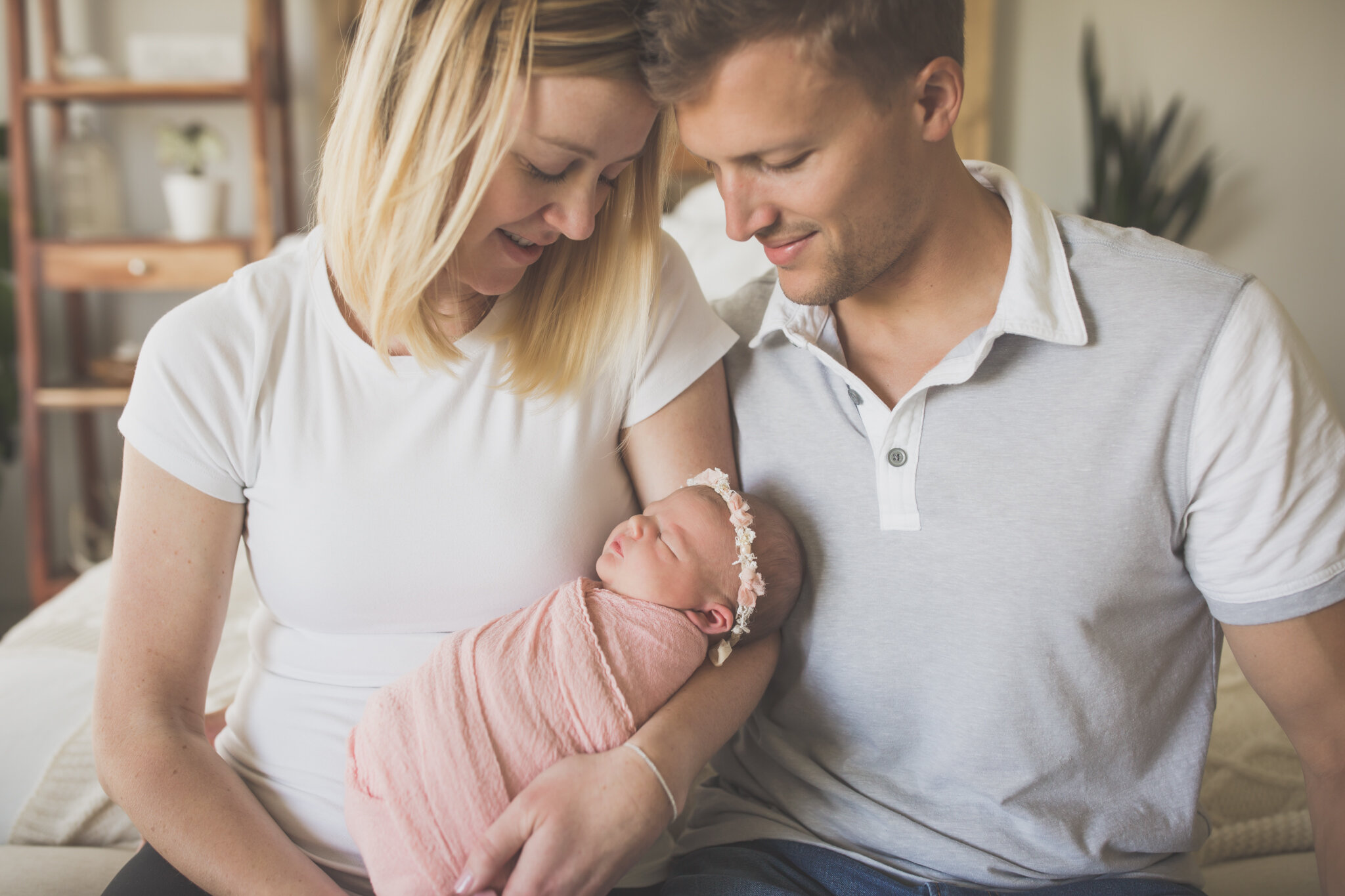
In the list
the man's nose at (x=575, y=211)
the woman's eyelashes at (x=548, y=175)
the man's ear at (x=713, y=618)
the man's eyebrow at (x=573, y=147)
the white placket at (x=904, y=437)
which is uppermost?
the man's eyebrow at (x=573, y=147)

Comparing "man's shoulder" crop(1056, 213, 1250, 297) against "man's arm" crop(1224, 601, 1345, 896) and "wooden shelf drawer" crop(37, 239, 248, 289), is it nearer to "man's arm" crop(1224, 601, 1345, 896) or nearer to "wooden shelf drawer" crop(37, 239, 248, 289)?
"man's arm" crop(1224, 601, 1345, 896)

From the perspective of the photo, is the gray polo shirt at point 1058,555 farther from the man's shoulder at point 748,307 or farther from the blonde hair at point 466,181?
the blonde hair at point 466,181

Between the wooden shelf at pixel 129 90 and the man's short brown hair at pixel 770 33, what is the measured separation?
2510 millimetres

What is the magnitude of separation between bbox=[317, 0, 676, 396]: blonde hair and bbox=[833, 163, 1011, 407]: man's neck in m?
0.30

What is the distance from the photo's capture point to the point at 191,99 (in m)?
3.31

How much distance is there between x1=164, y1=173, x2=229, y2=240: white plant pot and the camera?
3.14 meters

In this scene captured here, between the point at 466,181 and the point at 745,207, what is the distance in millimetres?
300

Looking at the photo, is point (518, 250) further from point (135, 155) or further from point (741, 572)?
point (135, 155)

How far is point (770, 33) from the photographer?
0.99 metres

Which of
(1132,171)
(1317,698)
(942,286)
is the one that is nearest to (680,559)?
(942,286)

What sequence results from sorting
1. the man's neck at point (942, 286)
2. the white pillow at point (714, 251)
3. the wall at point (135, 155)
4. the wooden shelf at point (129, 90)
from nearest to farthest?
1. the man's neck at point (942, 286)
2. the white pillow at point (714, 251)
3. the wooden shelf at point (129, 90)
4. the wall at point (135, 155)

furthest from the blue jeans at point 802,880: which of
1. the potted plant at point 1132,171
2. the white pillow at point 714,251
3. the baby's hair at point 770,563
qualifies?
the potted plant at point 1132,171

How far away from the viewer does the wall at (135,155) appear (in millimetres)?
3469

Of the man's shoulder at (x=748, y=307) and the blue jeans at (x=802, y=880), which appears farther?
the man's shoulder at (x=748, y=307)
